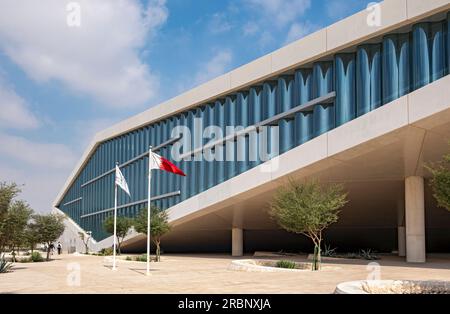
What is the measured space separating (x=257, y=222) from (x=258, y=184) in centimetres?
920

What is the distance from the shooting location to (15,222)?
25.6m

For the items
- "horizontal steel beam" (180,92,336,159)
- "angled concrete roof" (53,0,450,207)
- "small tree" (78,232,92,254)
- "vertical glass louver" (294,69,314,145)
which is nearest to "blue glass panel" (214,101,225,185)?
"horizontal steel beam" (180,92,336,159)

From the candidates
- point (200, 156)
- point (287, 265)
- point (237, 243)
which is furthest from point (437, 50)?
point (237, 243)

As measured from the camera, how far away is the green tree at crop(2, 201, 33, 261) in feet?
82.2

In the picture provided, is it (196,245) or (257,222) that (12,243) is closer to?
(257,222)

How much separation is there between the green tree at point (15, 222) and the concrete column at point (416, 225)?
19.5 meters

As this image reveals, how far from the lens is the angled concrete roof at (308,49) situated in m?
23.2

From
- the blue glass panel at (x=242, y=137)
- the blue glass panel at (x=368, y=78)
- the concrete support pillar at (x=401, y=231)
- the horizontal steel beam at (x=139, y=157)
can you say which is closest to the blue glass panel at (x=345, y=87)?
the blue glass panel at (x=368, y=78)

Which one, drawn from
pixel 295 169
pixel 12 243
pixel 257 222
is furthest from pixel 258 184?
pixel 12 243

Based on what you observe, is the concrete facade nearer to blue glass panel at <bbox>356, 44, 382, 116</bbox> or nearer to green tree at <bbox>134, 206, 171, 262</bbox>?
blue glass panel at <bbox>356, 44, 382, 116</bbox>

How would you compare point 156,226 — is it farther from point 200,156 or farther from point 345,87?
point 345,87

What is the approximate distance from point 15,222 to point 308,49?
1707cm

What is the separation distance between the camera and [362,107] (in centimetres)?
2525

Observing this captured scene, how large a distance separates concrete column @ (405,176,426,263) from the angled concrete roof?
8.29 meters
